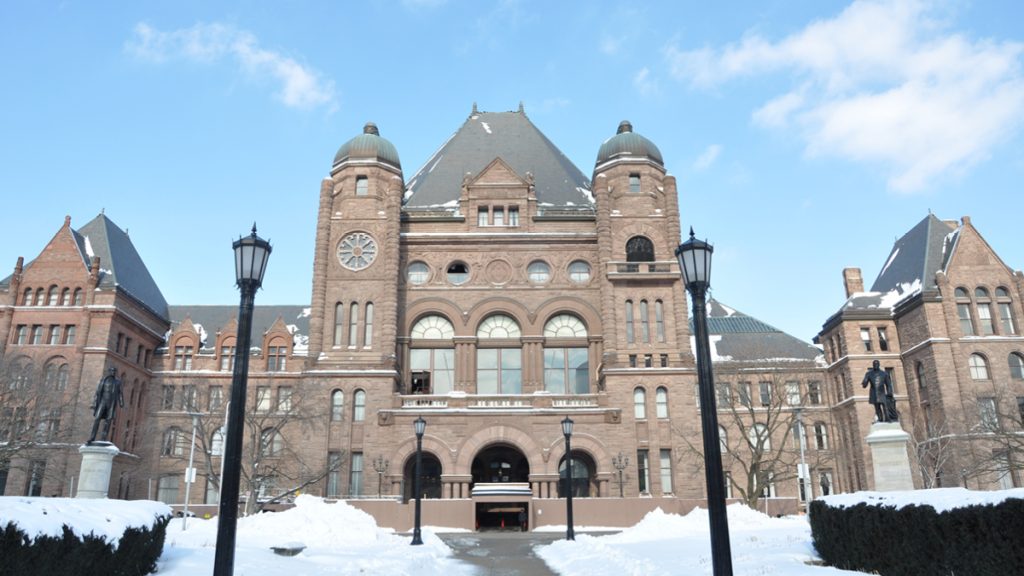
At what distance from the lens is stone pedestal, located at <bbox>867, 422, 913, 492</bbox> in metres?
19.4

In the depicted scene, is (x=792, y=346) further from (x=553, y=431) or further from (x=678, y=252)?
(x=678, y=252)

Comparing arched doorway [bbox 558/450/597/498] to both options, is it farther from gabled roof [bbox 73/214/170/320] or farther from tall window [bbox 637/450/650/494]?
gabled roof [bbox 73/214/170/320]

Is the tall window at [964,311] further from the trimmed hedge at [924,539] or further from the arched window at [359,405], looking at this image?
the trimmed hedge at [924,539]

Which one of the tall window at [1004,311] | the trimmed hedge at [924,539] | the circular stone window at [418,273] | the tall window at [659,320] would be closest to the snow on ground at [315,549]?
the trimmed hedge at [924,539]

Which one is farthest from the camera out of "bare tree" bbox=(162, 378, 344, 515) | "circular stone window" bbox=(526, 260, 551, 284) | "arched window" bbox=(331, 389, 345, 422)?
"circular stone window" bbox=(526, 260, 551, 284)

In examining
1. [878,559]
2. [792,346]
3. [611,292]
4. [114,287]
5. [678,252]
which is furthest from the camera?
[792,346]

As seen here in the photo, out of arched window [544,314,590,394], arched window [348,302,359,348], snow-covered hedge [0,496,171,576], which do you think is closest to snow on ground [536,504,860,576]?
snow-covered hedge [0,496,171,576]

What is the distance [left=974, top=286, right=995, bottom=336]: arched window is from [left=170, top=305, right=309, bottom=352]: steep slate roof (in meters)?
49.9

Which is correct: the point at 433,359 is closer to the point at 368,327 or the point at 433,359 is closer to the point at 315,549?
the point at 368,327

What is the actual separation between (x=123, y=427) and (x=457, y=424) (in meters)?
27.1

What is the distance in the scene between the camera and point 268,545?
20.6 m

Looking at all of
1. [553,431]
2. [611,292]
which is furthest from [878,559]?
[611,292]

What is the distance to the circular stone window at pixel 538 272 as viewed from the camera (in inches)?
2030

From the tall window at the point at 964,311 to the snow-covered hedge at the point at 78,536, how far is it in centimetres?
5116
